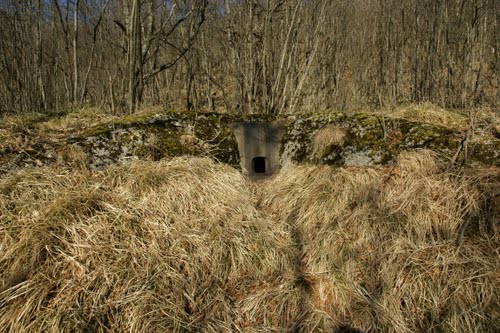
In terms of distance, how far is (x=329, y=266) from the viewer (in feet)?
10.7

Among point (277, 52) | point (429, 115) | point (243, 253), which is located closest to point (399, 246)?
point (243, 253)

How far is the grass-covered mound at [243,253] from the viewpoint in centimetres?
267

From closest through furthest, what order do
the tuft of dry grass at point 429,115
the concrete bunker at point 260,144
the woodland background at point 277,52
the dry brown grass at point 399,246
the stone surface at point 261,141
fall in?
the dry brown grass at point 399,246, the stone surface at point 261,141, the concrete bunker at point 260,144, the tuft of dry grass at point 429,115, the woodland background at point 277,52

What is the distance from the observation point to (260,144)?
200 inches

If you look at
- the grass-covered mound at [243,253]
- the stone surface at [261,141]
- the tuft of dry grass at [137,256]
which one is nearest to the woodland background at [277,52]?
the stone surface at [261,141]

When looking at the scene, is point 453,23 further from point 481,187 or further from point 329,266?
point 329,266

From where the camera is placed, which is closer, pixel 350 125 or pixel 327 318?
pixel 327 318

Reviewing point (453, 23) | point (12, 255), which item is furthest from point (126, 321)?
point (453, 23)

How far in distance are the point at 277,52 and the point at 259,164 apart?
3.10 meters

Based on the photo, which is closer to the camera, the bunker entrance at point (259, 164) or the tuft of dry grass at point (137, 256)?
the tuft of dry grass at point (137, 256)

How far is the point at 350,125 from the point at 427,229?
1.94 metres

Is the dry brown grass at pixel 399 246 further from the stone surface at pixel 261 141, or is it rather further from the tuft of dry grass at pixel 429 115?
the tuft of dry grass at pixel 429 115

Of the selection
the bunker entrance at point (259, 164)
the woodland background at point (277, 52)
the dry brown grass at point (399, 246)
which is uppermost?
the woodland background at point (277, 52)

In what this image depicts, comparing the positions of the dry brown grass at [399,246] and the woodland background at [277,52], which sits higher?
the woodland background at [277,52]
